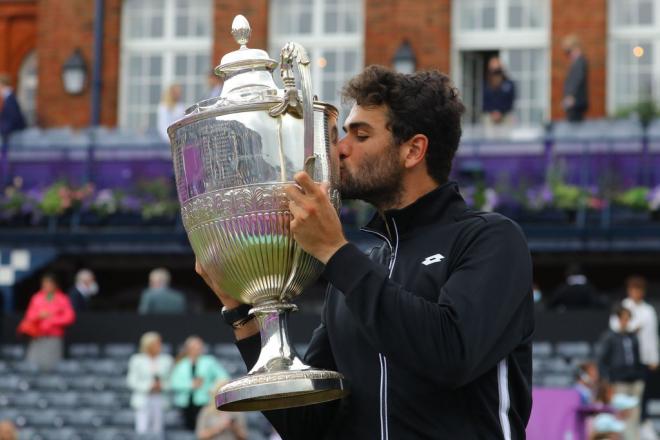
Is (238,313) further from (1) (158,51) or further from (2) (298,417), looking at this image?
(1) (158,51)

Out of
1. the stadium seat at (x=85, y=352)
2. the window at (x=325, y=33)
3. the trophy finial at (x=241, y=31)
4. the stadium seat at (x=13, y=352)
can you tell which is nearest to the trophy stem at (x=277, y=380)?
the trophy finial at (x=241, y=31)

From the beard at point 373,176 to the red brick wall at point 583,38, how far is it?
60.2 feet

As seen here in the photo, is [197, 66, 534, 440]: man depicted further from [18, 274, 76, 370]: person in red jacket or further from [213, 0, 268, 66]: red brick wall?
[213, 0, 268, 66]: red brick wall

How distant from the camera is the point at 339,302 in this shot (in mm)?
3818

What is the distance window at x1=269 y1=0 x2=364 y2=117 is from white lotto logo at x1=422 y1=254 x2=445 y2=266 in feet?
63.0

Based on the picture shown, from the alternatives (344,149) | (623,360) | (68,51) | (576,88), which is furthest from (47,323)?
(344,149)

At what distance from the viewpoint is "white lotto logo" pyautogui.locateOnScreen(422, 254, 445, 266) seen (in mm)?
3633

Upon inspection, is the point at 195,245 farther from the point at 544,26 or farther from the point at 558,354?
the point at 544,26

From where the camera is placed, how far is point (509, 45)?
2261cm

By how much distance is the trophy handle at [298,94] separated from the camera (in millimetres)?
3572

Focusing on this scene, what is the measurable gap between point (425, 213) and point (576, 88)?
16155 millimetres

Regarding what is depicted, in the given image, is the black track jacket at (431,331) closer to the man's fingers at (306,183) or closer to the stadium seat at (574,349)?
the man's fingers at (306,183)

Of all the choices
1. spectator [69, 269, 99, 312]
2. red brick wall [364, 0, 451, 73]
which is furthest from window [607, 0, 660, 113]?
spectator [69, 269, 99, 312]

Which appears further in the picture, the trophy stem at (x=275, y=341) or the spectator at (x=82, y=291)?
the spectator at (x=82, y=291)
